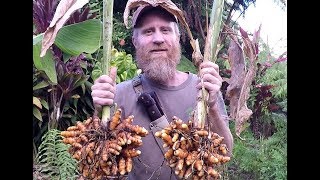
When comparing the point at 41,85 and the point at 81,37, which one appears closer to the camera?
the point at 81,37

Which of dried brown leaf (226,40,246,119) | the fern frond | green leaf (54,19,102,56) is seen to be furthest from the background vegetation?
dried brown leaf (226,40,246,119)

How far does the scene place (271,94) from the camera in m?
3.56

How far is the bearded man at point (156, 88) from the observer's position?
6.31ft

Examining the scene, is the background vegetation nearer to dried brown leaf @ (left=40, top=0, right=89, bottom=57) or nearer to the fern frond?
the fern frond

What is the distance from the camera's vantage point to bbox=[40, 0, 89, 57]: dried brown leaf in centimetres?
153

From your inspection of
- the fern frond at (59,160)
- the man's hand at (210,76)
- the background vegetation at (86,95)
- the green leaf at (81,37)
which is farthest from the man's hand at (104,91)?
the background vegetation at (86,95)

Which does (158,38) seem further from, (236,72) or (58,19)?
(58,19)

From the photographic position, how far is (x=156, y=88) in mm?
2119

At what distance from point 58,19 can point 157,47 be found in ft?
2.05

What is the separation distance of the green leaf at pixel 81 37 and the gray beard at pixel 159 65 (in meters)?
0.47

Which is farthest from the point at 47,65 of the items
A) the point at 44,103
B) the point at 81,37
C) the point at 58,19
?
the point at 58,19

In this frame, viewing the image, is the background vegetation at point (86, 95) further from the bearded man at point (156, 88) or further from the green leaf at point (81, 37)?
the bearded man at point (156, 88)
